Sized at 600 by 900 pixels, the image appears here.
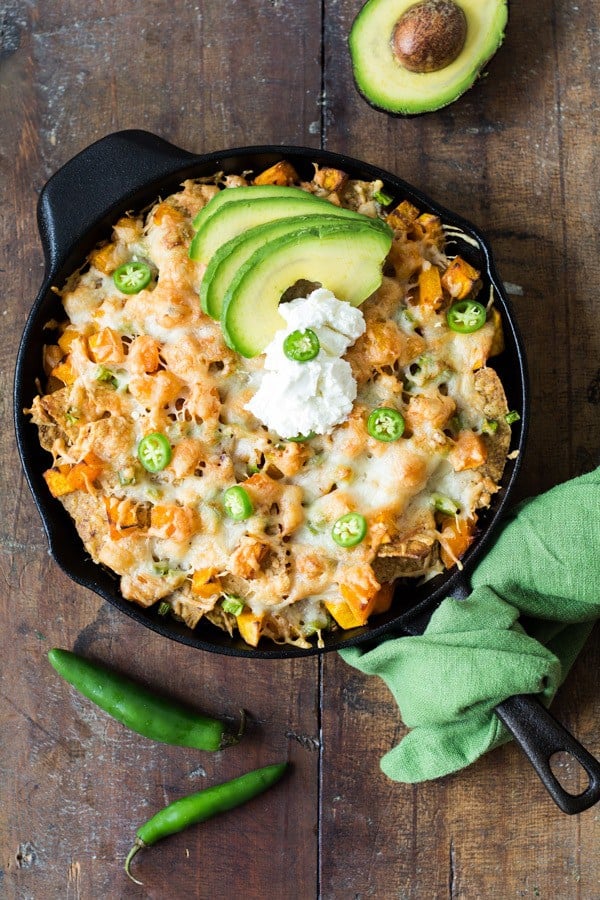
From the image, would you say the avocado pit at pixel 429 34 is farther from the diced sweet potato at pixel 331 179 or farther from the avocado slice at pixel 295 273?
the avocado slice at pixel 295 273

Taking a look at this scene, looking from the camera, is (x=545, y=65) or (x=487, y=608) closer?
(x=487, y=608)

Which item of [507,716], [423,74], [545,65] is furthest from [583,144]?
[507,716]

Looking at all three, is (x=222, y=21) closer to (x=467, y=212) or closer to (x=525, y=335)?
(x=467, y=212)

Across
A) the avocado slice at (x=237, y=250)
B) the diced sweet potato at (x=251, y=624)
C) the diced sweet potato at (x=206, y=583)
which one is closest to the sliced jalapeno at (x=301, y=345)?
the avocado slice at (x=237, y=250)

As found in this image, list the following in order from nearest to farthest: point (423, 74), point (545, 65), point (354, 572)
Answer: point (354, 572) → point (423, 74) → point (545, 65)

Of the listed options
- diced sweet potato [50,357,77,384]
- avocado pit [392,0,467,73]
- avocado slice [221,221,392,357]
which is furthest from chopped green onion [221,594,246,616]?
avocado pit [392,0,467,73]

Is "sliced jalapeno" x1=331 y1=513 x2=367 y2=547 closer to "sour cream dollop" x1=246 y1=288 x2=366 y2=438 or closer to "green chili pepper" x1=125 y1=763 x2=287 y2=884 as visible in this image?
"sour cream dollop" x1=246 y1=288 x2=366 y2=438

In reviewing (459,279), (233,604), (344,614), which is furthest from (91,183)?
(344,614)

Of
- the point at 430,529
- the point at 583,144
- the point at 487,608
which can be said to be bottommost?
the point at 487,608
